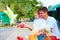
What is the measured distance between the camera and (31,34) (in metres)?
3.08

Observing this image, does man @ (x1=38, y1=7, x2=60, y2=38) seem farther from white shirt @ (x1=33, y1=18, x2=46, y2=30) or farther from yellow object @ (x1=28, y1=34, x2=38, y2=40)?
yellow object @ (x1=28, y1=34, x2=38, y2=40)

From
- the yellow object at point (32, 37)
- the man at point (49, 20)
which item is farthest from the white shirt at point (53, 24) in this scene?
the yellow object at point (32, 37)

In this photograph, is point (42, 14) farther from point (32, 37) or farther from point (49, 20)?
point (32, 37)

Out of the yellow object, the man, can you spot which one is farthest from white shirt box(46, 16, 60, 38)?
the yellow object

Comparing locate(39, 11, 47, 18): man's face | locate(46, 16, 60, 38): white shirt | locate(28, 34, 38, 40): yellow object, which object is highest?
locate(39, 11, 47, 18): man's face

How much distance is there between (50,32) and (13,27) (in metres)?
0.49

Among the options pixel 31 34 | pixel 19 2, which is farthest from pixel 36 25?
pixel 19 2

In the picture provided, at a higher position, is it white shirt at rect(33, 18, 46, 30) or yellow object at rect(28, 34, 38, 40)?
white shirt at rect(33, 18, 46, 30)

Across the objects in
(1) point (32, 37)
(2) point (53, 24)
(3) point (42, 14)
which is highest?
(3) point (42, 14)

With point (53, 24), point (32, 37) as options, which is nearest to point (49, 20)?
point (53, 24)

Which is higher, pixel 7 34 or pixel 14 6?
pixel 14 6

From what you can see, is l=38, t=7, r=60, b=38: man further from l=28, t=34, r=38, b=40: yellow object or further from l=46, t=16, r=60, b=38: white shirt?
l=28, t=34, r=38, b=40: yellow object

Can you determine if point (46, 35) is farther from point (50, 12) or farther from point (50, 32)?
point (50, 12)

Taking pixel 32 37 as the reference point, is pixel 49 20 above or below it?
above
